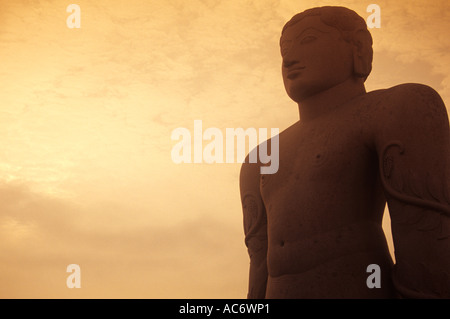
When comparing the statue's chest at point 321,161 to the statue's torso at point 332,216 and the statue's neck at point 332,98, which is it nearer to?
the statue's torso at point 332,216

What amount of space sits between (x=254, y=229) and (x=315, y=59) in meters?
1.76

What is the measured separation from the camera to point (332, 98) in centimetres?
480

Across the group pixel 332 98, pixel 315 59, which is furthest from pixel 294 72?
pixel 332 98

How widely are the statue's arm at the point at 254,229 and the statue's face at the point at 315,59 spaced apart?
1004mm

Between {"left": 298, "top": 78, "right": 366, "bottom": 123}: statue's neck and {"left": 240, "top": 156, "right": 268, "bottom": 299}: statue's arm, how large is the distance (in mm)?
835

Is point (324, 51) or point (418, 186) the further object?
point (324, 51)

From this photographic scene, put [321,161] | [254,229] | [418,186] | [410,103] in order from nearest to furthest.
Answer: [418,186], [410,103], [321,161], [254,229]

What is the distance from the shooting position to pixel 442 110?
13.7 ft

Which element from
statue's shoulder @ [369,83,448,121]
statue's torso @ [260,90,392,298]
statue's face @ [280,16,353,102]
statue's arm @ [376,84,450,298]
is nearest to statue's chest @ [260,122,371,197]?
statue's torso @ [260,90,392,298]

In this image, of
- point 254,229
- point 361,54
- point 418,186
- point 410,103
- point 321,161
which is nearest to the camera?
point 418,186

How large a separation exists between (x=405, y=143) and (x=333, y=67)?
1146 mm

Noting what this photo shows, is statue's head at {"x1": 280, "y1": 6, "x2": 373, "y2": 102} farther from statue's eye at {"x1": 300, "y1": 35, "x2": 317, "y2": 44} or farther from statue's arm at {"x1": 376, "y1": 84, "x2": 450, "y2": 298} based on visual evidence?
statue's arm at {"x1": 376, "y1": 84, "x2": 450, "y2": 298}

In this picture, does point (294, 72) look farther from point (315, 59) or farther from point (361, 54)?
point (361, 54)
